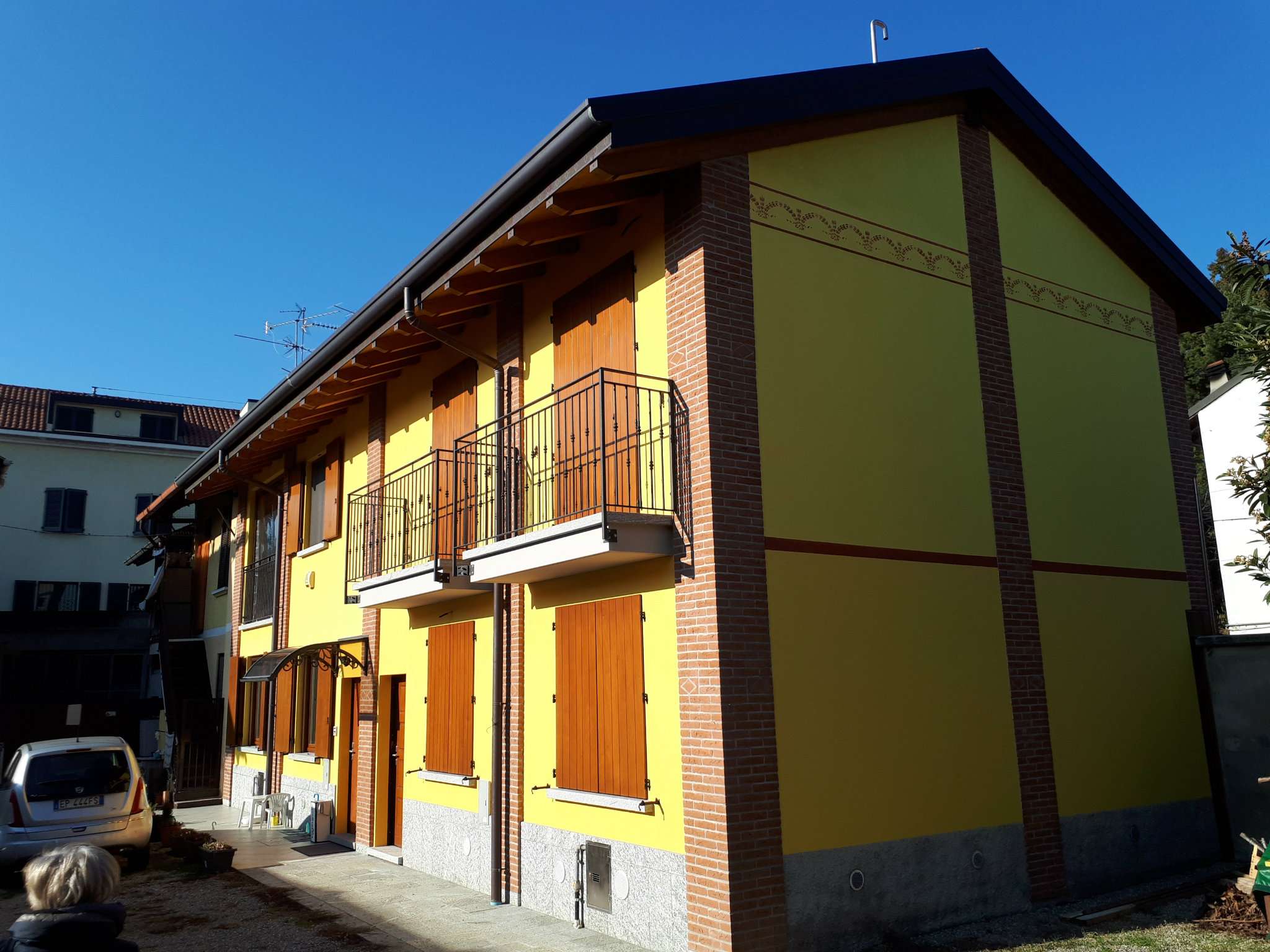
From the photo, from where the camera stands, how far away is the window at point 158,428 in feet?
108

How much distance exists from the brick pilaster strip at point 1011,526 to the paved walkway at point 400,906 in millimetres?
4098

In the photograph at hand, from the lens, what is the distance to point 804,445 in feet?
27.2

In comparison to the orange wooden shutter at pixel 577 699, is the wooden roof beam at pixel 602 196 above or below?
above

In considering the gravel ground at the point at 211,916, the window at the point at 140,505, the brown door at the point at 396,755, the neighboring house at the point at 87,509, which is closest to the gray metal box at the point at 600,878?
the gravel ground at the point at 211,916

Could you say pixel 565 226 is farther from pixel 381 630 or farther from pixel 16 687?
pixel 16 687

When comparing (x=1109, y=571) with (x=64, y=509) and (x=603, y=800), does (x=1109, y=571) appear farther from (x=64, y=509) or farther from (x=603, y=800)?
(x=64, y=509)

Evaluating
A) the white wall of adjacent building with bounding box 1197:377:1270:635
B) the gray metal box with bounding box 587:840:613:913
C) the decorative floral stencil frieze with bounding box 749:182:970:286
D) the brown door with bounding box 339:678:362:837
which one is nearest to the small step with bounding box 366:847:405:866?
the brown door with bounding box 339:678:362:837

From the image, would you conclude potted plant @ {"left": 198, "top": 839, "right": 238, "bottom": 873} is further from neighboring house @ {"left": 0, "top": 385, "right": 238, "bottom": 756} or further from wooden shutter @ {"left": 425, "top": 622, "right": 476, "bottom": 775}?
neighboring house @ {"left": 0, "top": 385, "right": 238, "bottom": 756}

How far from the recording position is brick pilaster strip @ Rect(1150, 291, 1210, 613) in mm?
11719

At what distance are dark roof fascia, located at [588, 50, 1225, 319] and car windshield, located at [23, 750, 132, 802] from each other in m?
10.0

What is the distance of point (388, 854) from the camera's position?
12.2m

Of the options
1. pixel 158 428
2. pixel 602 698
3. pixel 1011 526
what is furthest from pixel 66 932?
pixel 158 428

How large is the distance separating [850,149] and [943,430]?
2.83 metres

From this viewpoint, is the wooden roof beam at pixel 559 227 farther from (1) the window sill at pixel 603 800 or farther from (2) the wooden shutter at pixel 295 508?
(2) the wooden shutter at pixel 295 508
